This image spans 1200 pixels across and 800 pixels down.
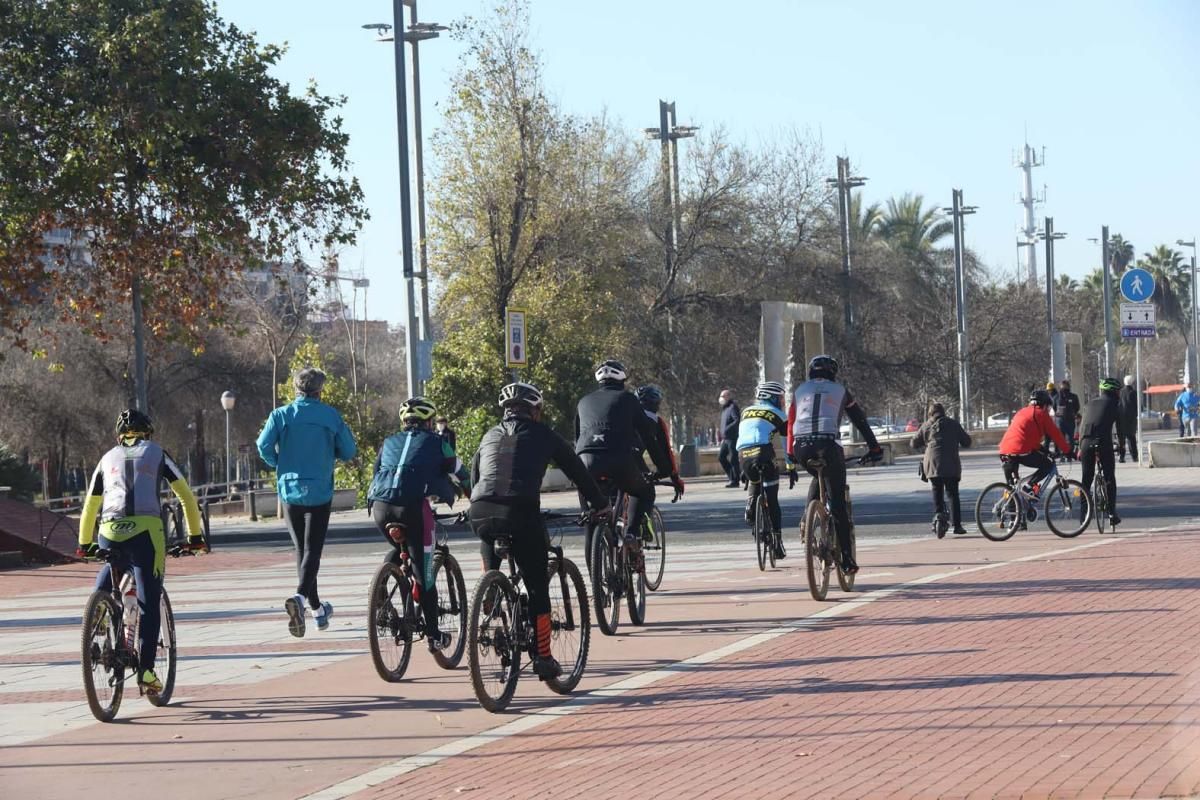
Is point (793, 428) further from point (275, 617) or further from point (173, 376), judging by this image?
point (173, 376)

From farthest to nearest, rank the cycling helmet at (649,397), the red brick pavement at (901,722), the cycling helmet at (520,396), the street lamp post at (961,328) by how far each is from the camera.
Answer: the street lamp post at (961,328), the cycling helmet at (649,397), the cycling helmet at (520,396), the red brick pavement at (901,722)

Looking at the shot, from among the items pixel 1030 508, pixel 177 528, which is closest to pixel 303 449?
pixel 177 528

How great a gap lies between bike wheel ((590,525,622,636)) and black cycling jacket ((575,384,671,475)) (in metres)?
0.73

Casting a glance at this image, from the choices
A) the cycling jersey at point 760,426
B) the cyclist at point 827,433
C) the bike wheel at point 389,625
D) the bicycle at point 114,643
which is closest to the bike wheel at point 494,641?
the bike wheel at point 389,625

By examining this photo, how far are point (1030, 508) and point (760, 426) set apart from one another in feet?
15.3

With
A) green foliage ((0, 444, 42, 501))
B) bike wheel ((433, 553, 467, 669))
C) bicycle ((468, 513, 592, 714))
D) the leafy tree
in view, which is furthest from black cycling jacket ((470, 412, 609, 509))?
green foliage ((0, 444, 42, 501))

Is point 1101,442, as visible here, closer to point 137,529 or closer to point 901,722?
point 901,722

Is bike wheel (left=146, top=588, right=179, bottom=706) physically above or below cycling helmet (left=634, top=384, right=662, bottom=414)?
below

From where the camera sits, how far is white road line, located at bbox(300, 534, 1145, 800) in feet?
23.7

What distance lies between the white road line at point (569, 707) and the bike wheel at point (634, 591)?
1.02 meters

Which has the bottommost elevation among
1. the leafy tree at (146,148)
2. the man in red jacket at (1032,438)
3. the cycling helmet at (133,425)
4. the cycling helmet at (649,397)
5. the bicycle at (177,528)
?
the bicycle at (177,528)

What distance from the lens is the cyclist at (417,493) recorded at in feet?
32.8

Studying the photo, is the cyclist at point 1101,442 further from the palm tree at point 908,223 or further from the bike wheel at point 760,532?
the palm tree at point 908,223

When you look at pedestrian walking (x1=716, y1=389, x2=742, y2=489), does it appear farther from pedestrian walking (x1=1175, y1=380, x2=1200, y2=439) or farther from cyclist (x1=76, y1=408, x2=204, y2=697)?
cyclist (x1=76, y1=408, x2=204, y2=697)
